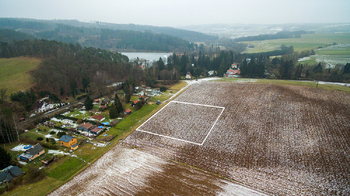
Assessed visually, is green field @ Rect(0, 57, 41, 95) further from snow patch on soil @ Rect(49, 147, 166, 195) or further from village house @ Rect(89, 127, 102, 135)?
snow patch on soil @ Rect(49, 147, 166, 195)

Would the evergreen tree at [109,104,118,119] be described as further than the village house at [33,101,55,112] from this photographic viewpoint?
No

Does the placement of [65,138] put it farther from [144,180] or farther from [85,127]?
[144,180]

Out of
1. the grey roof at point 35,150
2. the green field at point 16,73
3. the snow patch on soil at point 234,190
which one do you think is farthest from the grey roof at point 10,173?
the green field at point 16,73

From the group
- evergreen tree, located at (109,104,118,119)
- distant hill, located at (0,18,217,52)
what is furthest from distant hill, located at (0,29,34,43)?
evergreen tree, located at (109,104,118,119)

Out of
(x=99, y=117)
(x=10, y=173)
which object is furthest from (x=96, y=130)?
(x=10, y=173)

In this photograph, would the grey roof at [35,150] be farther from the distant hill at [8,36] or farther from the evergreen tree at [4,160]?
the distant hill at [8,36]
